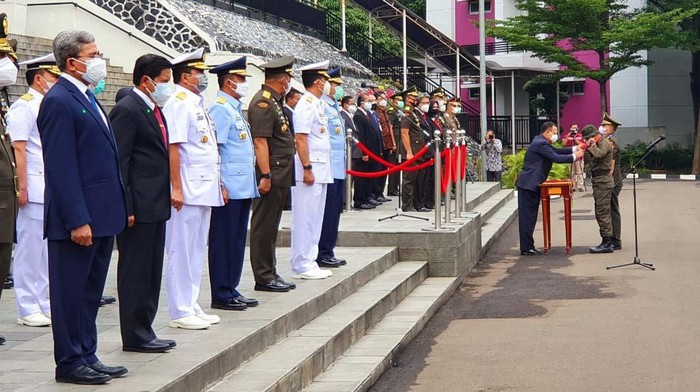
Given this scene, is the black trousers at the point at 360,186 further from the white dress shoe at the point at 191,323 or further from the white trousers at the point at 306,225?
the white dress shoe at the point at 191,323

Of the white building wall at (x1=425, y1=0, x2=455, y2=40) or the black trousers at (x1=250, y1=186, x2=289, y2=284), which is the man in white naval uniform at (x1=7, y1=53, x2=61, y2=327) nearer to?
the black trousers at (x1=250, y1=186, x2=289, y2=284)

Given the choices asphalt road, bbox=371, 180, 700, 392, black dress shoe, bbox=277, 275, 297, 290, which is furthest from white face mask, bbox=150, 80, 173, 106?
black dress shoe, bbox=277, 275, 297, 290

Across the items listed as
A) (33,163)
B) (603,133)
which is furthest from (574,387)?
(603,133)

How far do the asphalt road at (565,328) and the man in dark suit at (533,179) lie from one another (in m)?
0.32

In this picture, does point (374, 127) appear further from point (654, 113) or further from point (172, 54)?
point (654, 113)

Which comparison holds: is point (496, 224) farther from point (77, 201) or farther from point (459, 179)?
point (77, 201)

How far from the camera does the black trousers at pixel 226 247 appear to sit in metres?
9.12

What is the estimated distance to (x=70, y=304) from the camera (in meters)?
6.53

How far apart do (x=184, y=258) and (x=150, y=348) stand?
1.07m

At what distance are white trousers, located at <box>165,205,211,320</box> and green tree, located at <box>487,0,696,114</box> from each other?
116 ft

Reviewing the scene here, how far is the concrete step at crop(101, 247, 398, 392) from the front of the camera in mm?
6670

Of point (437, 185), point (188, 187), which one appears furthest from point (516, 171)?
point (188, 187)

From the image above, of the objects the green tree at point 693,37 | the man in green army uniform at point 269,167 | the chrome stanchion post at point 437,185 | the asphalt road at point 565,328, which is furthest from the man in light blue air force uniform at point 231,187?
the green tree at point 693,37

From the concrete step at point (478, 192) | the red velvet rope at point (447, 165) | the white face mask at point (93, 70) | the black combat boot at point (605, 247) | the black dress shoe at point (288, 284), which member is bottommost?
the black combat boot at point (605, 247)
